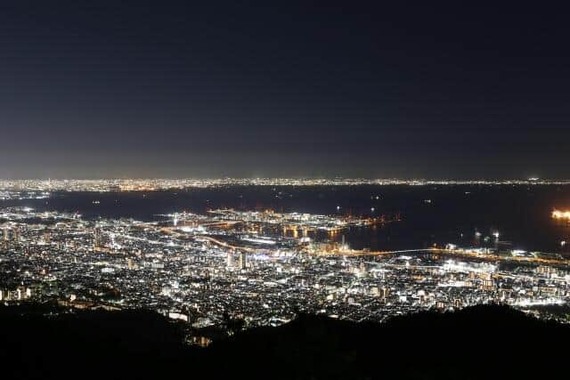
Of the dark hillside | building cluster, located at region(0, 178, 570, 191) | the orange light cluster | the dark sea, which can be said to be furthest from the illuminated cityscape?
building cluster, located at region(0, 178, 570, 191)

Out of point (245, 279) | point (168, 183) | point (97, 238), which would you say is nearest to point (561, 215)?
point (245, 279)

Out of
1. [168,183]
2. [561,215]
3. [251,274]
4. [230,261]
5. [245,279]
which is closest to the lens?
[245,279]

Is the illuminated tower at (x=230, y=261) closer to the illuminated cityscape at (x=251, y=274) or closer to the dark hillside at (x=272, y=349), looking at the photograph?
the illuminated cityscape at (x=251, y=274)

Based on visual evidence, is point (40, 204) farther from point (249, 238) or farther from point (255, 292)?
point (255, 292)

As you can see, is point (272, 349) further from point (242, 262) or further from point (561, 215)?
point (561, 215)

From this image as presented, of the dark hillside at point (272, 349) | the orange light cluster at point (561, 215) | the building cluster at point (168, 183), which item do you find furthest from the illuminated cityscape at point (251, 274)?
the building cluster at point (168, 183)

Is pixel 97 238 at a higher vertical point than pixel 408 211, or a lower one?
lower

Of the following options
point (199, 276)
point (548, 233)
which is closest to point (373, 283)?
point (199, 276)
